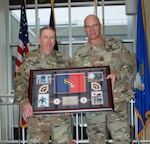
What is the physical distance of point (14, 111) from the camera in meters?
6.89

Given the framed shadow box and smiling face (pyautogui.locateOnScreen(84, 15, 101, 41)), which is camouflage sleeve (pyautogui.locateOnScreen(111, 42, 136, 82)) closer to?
the framed shadow box

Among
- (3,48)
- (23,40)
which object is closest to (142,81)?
(23,40)

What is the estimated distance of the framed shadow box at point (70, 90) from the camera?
8.43ft

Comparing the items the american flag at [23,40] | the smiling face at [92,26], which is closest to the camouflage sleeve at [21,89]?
the smiling face at [92,26]

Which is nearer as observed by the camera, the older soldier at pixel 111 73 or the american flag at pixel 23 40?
the older soldier at pixel 111 73

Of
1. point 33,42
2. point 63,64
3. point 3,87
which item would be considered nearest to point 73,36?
point 33,42

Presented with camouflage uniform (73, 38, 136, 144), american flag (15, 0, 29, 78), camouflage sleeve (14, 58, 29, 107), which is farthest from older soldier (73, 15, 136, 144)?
american flag (15, 0, 29, 78)

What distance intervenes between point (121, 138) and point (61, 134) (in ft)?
1.61

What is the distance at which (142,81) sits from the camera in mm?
4422

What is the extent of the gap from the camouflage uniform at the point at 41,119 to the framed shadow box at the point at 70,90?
0.06 meters

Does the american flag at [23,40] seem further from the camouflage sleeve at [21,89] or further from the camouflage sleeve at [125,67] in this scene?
the camouflage sleeve at [125,67]

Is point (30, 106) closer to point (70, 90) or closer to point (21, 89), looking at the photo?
point (21, 89)

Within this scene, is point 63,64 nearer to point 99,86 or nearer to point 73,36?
point 99,86

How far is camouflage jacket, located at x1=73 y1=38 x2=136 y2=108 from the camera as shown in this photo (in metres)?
2.66
